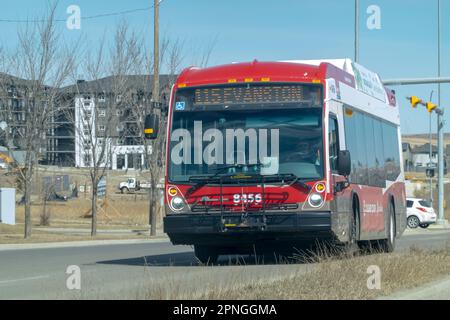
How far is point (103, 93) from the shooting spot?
32.3m

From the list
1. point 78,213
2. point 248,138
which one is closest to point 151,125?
point 248,138

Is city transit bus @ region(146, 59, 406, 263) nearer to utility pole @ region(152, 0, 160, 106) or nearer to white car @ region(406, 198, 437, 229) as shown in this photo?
utility pole @ region(152, 0, 160, 106)

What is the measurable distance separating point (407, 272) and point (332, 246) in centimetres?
388

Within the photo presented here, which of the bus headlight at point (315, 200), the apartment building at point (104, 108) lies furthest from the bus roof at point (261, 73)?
the apartment building at point (104, 108)

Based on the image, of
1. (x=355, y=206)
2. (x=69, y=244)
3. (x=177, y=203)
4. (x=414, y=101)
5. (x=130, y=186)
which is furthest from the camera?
(x=130, y=186)

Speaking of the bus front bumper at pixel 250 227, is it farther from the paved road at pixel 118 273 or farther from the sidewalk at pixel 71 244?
the sidewalk at pixel 71 244

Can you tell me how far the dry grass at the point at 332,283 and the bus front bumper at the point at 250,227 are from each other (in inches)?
37.0

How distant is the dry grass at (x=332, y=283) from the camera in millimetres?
9922

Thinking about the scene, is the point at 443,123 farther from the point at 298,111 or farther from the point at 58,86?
the point at 298,111

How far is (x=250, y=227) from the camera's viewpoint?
49.6ft

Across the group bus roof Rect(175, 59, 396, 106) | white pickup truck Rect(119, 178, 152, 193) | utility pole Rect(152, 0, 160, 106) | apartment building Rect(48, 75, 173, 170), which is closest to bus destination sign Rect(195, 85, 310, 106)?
bus roof Rect(175, 59, 396, 106)

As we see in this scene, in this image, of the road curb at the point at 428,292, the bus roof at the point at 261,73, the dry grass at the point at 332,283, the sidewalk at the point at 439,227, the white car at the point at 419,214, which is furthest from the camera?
the sidewalk at the point at 439,227

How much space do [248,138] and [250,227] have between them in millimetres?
1614

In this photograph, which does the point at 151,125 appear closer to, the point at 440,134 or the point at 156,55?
the point at 156,55
